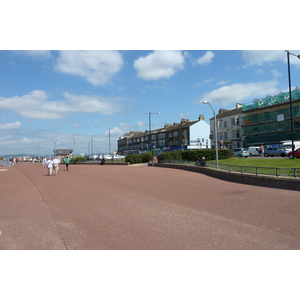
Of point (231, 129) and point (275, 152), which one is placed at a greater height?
point (231, 129)

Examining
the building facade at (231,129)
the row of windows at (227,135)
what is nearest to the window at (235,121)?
the building facade at (231,129)

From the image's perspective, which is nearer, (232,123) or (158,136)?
(232,123)

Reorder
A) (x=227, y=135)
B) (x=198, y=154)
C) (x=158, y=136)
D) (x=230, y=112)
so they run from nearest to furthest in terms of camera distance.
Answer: (x=198, y=154), (x=227, y=135), (x=230, y=112), (x=158, y=136)

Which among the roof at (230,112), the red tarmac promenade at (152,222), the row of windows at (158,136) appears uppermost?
the roof at (230,112)

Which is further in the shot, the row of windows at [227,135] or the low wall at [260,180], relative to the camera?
the row of windows at [227,135]

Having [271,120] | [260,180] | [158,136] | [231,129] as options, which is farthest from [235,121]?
[260,180]

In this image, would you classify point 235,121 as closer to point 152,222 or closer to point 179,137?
point 179,137

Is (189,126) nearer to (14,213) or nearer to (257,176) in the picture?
(257,176)

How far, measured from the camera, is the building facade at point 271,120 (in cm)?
5056

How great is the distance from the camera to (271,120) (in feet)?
181

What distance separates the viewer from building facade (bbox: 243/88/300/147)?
50.6 m

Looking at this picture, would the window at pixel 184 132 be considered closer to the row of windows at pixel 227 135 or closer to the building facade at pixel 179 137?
the building facade at pixel 179 137

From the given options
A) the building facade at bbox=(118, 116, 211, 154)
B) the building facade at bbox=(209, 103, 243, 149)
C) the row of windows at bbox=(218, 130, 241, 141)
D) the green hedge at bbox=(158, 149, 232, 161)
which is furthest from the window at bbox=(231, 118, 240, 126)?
the green hedge at bbox=(158, 149, 232, 161)

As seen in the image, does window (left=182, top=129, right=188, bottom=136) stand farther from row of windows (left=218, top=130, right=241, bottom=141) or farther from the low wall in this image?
the low wall
